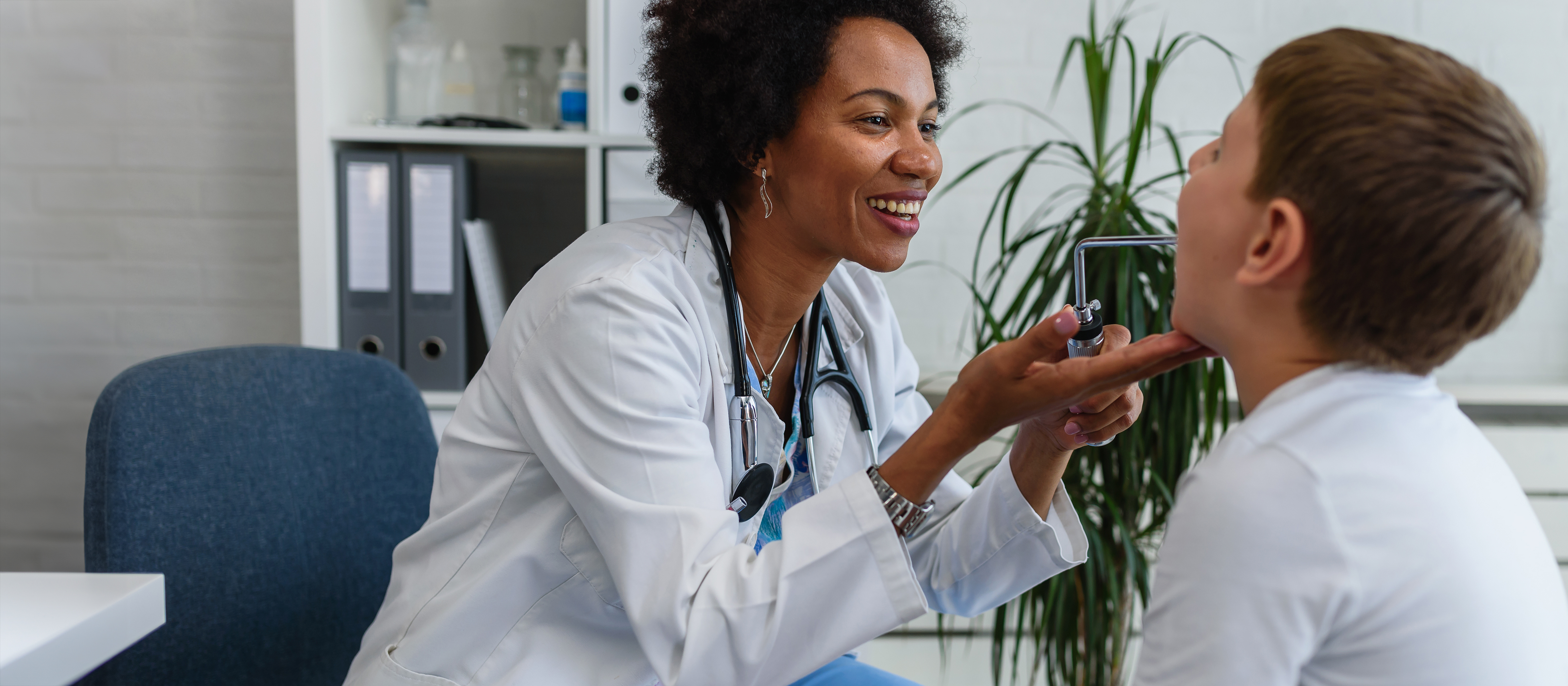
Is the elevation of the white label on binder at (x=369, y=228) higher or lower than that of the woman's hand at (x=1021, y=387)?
higher

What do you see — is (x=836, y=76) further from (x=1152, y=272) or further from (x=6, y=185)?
(x=6, y=185)

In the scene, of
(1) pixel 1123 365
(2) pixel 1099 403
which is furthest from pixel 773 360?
(1) pixel 1123 365

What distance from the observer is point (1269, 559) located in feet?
1.85

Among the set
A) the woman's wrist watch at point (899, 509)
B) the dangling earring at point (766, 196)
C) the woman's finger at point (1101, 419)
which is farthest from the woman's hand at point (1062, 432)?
the dangling earring at point (766, 196)

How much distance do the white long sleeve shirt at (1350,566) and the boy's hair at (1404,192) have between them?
2.1 inches

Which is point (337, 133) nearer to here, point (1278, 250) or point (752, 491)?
point (752, 491)

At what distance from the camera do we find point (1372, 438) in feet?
1.95

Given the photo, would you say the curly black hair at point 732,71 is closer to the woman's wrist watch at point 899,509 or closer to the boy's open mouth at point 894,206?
the boy's open mouth at point 894,206

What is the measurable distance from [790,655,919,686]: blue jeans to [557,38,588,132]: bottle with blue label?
1.06 meters

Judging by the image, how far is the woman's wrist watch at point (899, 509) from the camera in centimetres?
87

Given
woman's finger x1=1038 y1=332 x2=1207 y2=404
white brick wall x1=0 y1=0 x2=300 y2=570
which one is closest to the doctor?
woman's finger x1=1038 y1=332 x2=1207 y2=404

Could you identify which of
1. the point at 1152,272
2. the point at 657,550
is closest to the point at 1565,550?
the point at 1152,272

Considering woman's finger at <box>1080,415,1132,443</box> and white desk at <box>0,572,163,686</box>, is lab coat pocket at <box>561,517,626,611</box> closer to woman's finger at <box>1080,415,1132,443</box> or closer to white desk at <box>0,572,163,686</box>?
white desk at <box>0,572,163,686</box>

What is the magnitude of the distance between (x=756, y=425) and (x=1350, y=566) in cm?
65
